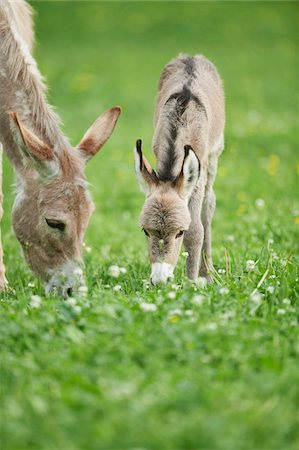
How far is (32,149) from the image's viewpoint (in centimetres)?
577

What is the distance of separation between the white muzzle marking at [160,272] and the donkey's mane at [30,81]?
128 centimetres

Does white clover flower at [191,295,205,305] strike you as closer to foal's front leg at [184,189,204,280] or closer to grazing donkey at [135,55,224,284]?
grazing donkey at [135,55,224,284]

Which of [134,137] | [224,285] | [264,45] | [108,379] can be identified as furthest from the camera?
[264,45]

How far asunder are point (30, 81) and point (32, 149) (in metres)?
0.94

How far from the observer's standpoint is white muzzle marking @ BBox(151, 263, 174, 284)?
5773 mm

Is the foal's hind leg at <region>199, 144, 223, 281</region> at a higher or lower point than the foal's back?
lower

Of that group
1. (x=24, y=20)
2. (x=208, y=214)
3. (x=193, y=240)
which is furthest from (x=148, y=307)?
(x=24, y=20)

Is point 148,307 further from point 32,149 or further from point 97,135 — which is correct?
point 97,135

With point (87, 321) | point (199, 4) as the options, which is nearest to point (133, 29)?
point (199, 4)

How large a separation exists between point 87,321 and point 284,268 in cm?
205

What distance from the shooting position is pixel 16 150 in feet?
20.2

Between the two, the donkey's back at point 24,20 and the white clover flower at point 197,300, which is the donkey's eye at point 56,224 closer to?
the white clover flower at point 197,300

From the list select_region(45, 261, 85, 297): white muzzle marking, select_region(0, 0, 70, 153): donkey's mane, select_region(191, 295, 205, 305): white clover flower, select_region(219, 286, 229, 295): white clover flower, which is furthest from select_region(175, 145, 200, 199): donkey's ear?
select_region(191, 295, 205, 305): white clover flower

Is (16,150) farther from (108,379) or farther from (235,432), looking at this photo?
(235,432)
